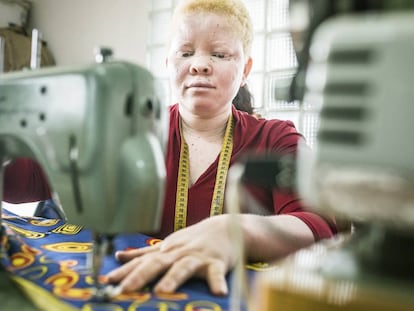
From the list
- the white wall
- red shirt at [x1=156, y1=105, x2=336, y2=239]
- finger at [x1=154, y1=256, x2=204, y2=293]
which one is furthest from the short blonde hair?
the white wall

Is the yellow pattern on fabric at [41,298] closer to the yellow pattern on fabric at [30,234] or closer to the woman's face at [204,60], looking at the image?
the yellow pattern on fabric at [30,234]

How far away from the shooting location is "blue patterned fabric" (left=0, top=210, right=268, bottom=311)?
45 centimetres

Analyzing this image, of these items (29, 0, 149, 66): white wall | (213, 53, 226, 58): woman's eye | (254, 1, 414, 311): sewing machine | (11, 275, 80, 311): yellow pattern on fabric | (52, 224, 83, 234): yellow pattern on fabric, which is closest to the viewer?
(254, 1, 414, 311): sewing machine

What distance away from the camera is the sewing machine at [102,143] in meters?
0.45

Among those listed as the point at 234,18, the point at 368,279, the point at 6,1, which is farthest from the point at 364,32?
the point at 6,1

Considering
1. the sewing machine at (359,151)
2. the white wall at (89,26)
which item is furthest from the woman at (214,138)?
the white wall at (89,26)

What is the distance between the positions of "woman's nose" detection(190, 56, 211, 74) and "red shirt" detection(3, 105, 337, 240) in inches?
6.5

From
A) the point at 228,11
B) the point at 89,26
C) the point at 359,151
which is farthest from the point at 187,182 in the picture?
the point at 89,26

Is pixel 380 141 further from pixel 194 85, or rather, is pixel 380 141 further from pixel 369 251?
pixel 194 85

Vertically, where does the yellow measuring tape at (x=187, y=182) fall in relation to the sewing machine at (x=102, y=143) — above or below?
below

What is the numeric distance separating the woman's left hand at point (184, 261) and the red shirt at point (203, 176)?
0.20m

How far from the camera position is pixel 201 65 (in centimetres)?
85

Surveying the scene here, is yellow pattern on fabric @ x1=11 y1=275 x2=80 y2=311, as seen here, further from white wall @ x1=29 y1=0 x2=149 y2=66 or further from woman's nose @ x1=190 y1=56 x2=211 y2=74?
white wall @ x1=29 y1=0 x2=149 y2=66

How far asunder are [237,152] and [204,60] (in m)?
0.21
